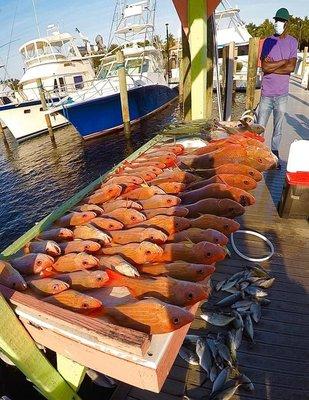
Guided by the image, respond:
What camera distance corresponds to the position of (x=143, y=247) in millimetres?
2463

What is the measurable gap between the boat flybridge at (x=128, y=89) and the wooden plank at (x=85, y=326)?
16.5 meters

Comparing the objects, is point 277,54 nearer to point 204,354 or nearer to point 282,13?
point 282,13

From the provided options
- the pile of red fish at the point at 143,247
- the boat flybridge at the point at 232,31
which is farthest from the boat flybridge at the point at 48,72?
the pile of red fish at the point at 143,247

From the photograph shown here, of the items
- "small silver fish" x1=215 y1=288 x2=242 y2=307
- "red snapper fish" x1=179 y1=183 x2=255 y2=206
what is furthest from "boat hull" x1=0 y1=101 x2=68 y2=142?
"small silver fish" x1=215 y1=288 x2=242 y2=307

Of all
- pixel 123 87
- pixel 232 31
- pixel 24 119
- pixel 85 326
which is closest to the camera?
pixel 85 326

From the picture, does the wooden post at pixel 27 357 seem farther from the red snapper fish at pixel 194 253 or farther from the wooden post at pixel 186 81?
the wooden post at pixel 186 81

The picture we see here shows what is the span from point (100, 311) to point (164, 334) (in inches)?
17.6

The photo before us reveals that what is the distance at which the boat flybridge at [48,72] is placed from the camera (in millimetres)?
21138

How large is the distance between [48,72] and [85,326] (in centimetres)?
2489

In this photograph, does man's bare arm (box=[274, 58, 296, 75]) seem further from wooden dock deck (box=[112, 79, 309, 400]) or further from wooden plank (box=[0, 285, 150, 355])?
wooden plank (box=[0, 285, 150, 355])

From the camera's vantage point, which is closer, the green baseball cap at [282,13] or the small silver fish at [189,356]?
the small silver fish at [189,356]

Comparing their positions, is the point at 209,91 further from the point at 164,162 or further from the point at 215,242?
the point at 215,242

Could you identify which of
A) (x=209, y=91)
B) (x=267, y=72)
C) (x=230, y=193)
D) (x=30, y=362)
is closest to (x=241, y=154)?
(x=230, y=193)

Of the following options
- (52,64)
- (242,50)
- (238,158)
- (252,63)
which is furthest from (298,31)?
(238,158)
